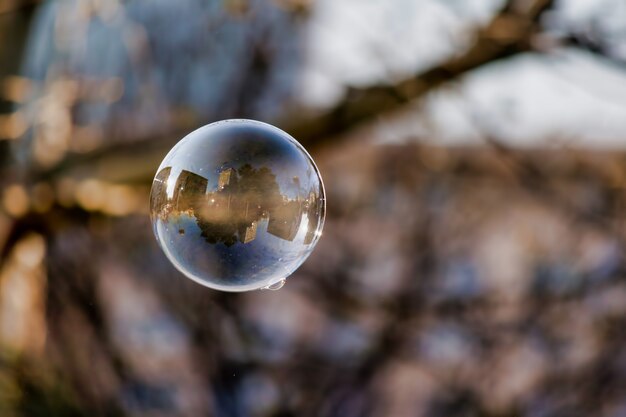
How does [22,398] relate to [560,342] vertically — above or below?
below

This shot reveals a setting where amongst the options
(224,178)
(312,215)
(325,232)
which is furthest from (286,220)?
(325,232)

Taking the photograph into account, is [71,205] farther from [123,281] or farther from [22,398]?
[123,281]

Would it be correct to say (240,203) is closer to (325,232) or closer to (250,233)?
(250,233)

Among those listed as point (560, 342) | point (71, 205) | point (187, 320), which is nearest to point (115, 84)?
point (71, 205)

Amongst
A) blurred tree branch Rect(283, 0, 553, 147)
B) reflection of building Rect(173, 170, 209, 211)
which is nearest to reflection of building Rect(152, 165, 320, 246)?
reflection of building Rect(173, 170, 209, 211)

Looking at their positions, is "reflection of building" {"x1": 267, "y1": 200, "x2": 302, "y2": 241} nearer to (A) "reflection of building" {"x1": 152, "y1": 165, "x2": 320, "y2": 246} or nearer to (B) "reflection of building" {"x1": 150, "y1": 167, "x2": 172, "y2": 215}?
(A) "reflection of building" {"x1": 152, "y1": 165, "x2": 320, "y2": 246}

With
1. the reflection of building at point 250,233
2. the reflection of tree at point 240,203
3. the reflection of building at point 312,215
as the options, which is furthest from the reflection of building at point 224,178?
the reflection of building at point 312,215
